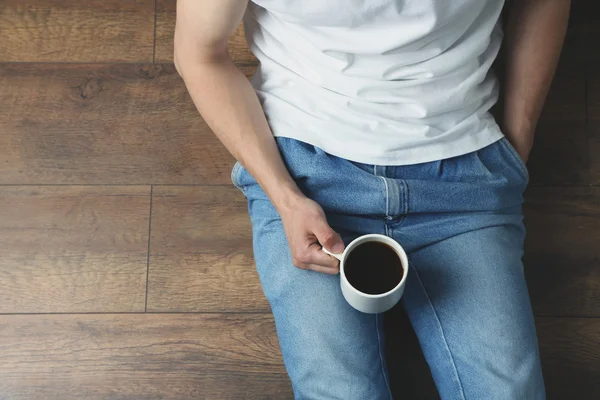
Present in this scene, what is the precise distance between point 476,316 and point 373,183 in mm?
264

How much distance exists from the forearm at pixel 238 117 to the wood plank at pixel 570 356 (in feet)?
2.30

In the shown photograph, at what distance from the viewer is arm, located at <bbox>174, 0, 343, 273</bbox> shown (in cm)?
95

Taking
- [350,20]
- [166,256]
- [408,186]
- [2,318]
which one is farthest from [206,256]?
[350,20]

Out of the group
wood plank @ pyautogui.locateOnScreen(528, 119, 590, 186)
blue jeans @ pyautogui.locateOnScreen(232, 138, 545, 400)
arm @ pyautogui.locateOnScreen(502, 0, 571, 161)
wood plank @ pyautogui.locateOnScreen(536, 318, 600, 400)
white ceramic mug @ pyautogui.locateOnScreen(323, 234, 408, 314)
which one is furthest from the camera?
wood plank @ pyautogui.locateOnScreen(528, 119, 590, 186)

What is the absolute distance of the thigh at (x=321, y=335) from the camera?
3.23ft

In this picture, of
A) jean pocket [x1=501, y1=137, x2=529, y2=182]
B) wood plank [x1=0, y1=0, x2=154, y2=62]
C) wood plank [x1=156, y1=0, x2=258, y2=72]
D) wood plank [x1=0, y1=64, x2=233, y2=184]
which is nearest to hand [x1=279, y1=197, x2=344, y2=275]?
jean pocket [x1=501, y1=137, x2=529, y2=182]

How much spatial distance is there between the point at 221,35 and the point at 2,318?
32.0 inches

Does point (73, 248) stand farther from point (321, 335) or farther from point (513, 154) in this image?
point (513, 154)

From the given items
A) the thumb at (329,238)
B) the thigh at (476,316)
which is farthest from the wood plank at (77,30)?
the thigh at (476,316)

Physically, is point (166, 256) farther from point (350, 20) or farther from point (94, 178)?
point (350, 20)

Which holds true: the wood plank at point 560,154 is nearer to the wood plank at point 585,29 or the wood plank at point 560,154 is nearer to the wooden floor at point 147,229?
the wooden floor at point 147,229

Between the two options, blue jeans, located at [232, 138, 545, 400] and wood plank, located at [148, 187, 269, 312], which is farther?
wood plank, located at [148, 187, 269, 312]

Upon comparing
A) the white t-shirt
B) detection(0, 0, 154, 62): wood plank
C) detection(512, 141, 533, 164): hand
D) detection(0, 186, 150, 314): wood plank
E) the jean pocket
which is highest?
the white t-shirt

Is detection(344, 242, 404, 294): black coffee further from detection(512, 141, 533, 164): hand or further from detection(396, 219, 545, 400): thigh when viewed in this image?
detection(512, 141, 533, 164): hand
